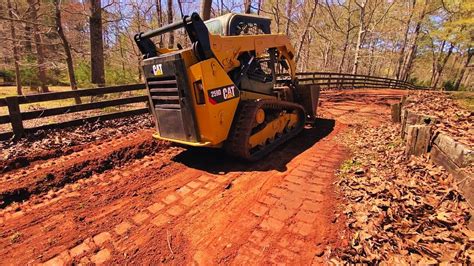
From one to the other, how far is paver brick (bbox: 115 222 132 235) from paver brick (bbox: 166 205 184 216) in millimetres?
523

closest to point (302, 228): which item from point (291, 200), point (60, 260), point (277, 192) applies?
point (291, 200)

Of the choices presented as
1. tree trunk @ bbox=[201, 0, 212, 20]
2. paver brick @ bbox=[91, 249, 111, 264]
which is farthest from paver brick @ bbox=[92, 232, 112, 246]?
tree trunk @ bbox=[201, 0, 212, 20]

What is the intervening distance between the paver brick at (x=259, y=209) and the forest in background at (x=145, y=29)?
854cm

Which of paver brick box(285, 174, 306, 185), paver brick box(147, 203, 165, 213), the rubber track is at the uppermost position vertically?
the rubber track

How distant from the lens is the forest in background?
10951mm

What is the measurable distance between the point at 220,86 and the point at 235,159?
1.55 metres

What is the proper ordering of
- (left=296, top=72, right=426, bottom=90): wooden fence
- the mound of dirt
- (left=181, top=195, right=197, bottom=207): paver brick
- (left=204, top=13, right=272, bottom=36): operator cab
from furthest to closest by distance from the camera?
(left=296, top=72, right=426, bottom=90): wooden fence → (left=204, top=13, right=272, bottom=36): operator cab → the mound of dirt → (left=181, top=195, right=197, bottom=207): paver brick

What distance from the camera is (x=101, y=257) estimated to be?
9.46ft

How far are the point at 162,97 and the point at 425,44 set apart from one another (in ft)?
122

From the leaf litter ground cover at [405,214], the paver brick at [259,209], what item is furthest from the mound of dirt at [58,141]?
the leaf litter ground cover at [405,214]

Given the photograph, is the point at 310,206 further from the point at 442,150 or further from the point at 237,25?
the point at 237,25

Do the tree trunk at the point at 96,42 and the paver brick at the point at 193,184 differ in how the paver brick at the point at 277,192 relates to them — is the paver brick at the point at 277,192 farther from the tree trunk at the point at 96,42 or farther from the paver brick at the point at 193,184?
the tree trunk at the point at 96,42

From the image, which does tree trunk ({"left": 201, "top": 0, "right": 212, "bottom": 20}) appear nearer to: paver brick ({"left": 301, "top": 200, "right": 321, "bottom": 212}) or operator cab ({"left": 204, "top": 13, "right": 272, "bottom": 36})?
operator cab ({"left": 204, "top": 13, "right": 272, "bottom": 36})

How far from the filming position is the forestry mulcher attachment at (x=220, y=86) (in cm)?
441
